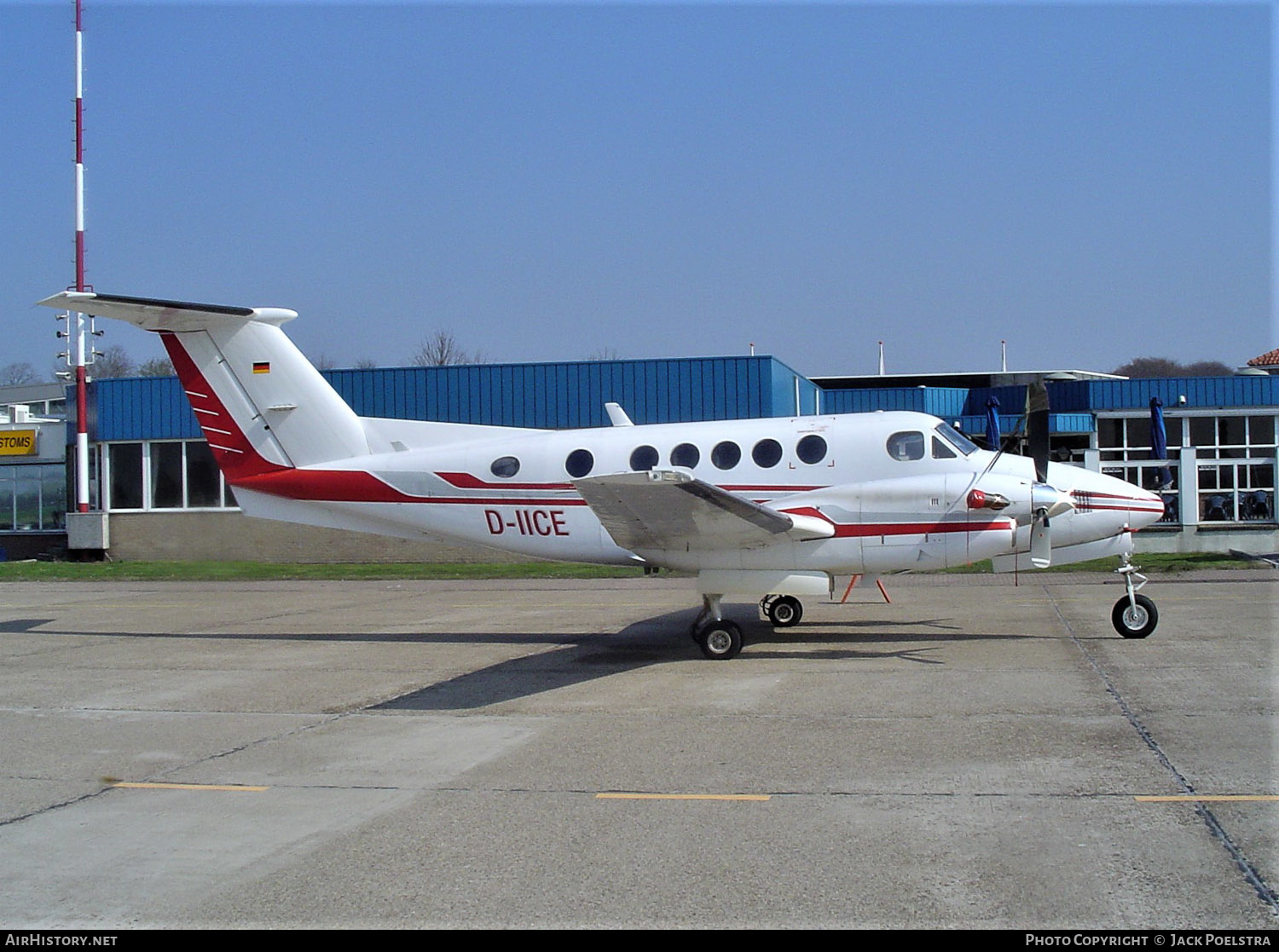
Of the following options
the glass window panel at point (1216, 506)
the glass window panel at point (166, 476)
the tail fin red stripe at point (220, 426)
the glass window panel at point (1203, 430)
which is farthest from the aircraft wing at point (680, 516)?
the glass window panel at point (1203, 430)

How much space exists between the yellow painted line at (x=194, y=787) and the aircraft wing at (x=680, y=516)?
462 centimetres

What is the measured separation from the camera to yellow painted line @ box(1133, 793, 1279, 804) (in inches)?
253

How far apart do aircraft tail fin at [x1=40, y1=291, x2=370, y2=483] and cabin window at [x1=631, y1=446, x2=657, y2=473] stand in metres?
3.80

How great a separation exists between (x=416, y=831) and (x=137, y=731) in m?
4.37

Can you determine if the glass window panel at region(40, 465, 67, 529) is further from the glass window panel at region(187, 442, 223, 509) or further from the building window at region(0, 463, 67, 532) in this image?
the glass window panel at region(187, 442, 223, 509)

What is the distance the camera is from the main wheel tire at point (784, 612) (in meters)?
15.1

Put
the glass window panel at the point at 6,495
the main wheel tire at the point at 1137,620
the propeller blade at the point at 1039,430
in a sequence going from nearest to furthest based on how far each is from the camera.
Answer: the main wheel tire at the point at 1137,620, the propeller blade at the point at 1039,430, the glass window panel at the point at 6,495

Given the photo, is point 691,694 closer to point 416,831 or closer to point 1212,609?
point 416,831

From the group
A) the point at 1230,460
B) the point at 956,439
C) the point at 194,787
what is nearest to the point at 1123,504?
the point at 956,439

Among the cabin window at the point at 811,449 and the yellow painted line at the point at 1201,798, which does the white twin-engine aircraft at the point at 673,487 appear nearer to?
the cabin window at the point at 811,449

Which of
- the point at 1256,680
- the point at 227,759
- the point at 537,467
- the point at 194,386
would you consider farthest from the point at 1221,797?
the point at 194,386

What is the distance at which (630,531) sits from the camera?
12820 millimetres

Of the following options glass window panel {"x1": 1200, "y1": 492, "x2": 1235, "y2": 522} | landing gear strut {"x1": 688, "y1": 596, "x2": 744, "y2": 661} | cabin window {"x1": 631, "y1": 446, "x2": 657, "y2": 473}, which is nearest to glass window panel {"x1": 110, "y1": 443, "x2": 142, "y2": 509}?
cabin window {"x1": 631, "y1": 446, "x2": 657, "y2": 473}

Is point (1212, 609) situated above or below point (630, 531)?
below
